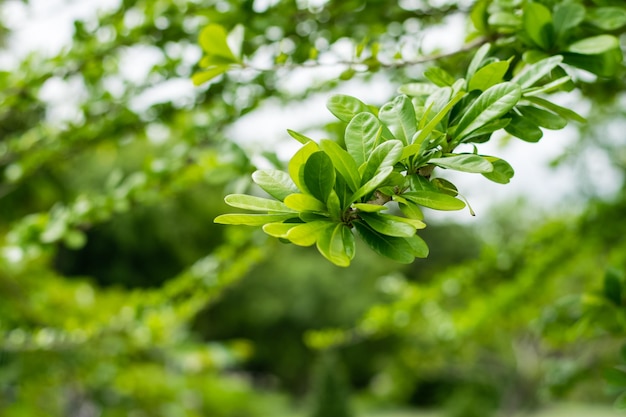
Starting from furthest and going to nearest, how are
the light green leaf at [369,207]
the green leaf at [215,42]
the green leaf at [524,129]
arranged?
the green leaf at [215,42]
the green leaf at [524,129]
the light green leaf at [369,207]

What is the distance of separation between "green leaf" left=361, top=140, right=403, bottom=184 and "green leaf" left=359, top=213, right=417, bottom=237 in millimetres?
26

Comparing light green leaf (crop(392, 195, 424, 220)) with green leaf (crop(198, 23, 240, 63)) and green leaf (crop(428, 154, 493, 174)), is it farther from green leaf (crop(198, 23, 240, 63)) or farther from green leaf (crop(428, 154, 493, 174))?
green leaf (crop(198, 23, 240, 63))

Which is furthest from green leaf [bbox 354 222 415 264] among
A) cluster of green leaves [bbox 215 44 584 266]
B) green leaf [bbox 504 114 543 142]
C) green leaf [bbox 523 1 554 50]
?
green leaf [bbox 523 1 554 50]

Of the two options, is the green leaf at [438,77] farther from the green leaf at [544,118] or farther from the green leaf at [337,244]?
the green leaf at [337,244]

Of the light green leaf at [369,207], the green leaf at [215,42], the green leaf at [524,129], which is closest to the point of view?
the light green leaf at [369,207]

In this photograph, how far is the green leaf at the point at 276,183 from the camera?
14.7 inches

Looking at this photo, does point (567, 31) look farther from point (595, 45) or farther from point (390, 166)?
point (390, 166)

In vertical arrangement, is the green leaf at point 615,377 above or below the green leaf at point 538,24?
below

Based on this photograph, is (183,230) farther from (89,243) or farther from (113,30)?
(113,30)

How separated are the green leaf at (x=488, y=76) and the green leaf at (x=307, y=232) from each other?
18 centimetres

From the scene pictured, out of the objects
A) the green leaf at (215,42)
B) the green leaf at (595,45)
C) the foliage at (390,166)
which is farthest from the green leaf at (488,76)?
the green leaf at (215,42)

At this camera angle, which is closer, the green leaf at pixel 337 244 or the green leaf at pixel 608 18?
the green leaf at pixel 337 244

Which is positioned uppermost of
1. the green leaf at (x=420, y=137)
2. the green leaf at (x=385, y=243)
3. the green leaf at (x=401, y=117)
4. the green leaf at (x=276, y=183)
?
the green leaf at (x=420, y=137)

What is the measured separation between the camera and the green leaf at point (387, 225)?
0.33 metres
